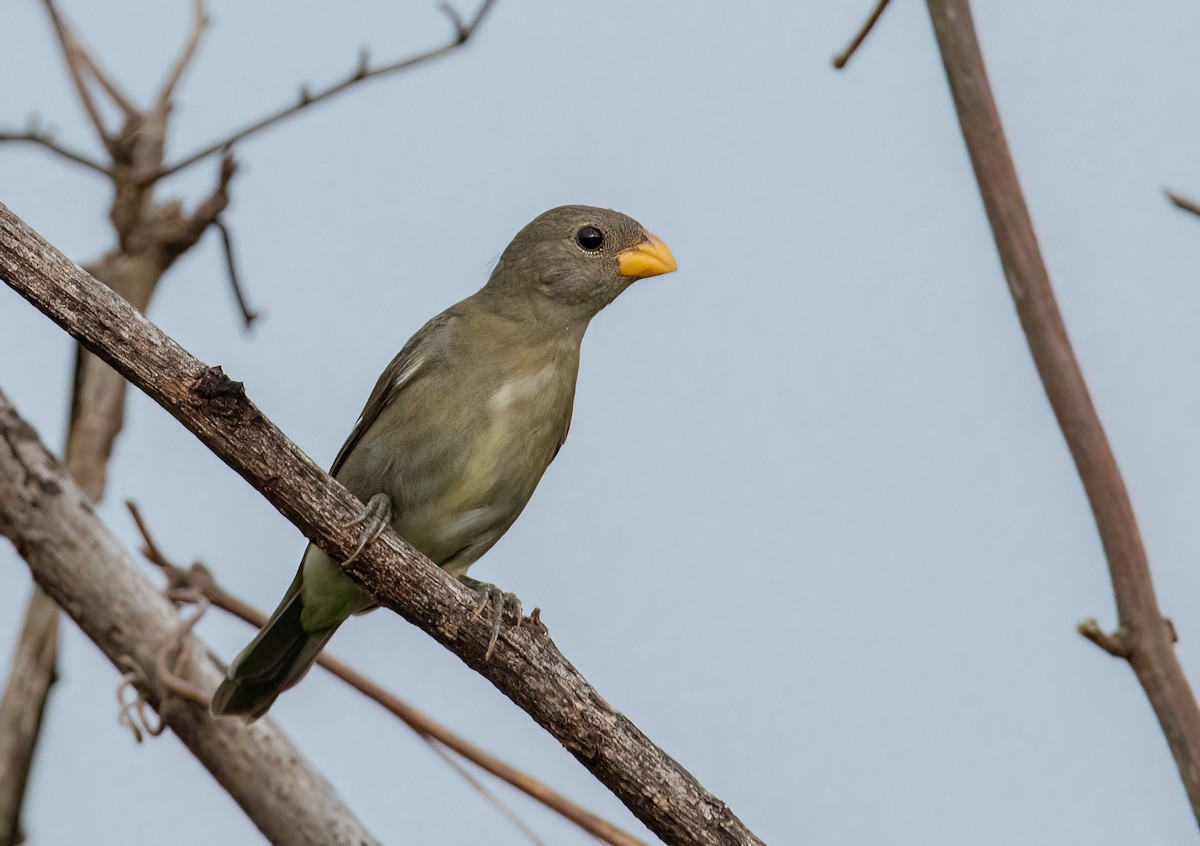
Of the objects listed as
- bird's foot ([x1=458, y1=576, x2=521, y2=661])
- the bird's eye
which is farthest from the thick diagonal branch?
the bird's eye

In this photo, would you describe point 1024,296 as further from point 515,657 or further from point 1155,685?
point 515,657

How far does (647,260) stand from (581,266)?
0.80 feet

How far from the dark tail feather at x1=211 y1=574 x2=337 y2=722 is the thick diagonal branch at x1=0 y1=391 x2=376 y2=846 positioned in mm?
92

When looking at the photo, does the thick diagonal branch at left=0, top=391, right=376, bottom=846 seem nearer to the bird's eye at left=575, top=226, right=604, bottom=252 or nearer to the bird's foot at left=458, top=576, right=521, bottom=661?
the bird's foot at left=458, top=576, right=521, bottom=661

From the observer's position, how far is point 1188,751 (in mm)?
2684

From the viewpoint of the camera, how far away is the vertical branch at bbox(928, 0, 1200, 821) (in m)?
2.81

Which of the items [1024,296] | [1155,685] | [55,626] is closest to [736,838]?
[1155,685]

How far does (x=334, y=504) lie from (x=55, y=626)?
2480 millimetres

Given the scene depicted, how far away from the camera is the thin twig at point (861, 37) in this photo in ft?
12.1

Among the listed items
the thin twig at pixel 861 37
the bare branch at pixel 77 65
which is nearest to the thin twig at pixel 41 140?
the bare branch at pixel 77 65


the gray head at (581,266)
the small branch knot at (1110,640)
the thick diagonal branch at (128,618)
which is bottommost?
the thick diagonal branch at (128,618)

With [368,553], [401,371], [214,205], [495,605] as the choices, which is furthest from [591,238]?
[368,553]

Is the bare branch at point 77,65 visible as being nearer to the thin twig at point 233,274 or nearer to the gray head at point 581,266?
the thin twig at point 233,274

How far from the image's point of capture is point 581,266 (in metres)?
5.39
